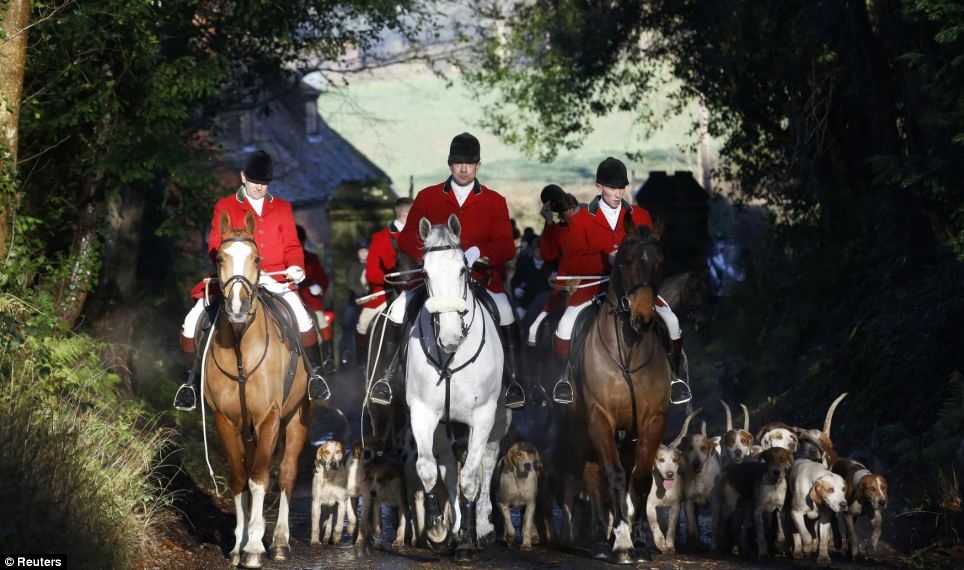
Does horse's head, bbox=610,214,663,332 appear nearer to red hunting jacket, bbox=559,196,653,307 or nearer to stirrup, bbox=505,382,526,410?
red hunting jacket, bbox=559,196,653,307

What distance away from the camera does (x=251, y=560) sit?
10.8m

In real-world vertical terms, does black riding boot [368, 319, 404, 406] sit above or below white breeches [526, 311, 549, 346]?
below

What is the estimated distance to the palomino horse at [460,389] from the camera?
36.4 feet

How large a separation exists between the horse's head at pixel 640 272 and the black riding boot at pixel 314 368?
2.48m

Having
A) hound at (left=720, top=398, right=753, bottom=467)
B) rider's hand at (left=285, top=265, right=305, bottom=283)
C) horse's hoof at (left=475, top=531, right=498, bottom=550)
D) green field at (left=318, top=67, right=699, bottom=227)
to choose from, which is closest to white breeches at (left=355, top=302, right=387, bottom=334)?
rider's hand at (left=285, top=265, right=305, bottom=283)

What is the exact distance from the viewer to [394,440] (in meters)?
13.2

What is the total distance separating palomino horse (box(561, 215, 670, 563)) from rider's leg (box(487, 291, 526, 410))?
0.50 metres

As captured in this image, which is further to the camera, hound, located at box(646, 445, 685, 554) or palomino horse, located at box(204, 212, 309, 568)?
hound, located at box(646, 445, 685, 554)

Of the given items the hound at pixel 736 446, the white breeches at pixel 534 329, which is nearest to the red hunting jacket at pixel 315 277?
the white breeches at pixel 534 329

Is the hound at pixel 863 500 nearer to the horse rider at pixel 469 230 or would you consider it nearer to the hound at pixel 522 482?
the hound at pixel 522 482

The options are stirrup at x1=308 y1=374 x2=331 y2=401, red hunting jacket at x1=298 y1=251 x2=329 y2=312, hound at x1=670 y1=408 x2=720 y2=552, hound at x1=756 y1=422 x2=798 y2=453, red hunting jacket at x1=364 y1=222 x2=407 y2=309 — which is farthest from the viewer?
red hunting jacket at x1=298 y1=251 x2=329 y2=312

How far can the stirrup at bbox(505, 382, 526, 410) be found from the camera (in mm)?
11945

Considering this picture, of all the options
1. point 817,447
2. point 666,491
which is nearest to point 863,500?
point 817,447

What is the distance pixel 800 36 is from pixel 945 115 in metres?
6.24
